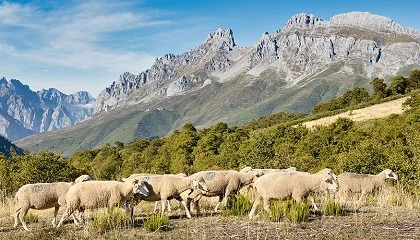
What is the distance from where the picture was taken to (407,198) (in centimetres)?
1728

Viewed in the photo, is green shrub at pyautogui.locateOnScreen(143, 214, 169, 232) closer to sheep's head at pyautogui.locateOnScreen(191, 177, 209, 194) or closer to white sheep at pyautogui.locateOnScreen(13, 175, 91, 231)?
sheep's head at pyautogui.locateOnScreen(191, 177, 209, 194)

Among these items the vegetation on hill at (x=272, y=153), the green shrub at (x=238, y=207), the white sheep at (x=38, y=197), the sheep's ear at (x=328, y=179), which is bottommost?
the green shrub at (x=238, y=207)

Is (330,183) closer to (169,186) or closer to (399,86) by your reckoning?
(169,186)

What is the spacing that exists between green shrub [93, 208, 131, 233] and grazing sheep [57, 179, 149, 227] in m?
0.80

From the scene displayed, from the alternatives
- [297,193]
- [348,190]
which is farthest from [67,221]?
[348,190]

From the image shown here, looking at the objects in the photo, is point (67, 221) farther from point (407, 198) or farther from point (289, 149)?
point (289, 149)

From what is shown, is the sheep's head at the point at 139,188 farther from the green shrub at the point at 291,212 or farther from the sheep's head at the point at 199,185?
the green shrub at the point at 291,212

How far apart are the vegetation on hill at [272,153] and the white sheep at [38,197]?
29.2ft

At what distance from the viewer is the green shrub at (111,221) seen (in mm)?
11945

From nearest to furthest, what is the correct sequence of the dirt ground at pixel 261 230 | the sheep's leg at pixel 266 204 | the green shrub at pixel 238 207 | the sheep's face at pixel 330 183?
the dirt ground at pixel 261 230
the sheep's leg at pixel 266 204
the green shrub at pixel 238 207
the sheep's face at pixel 330 183

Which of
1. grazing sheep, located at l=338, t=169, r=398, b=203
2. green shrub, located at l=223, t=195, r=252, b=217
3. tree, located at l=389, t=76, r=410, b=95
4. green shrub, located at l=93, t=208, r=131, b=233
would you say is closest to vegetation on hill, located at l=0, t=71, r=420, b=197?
tree, located at l=389, t=76, r=410, b=95

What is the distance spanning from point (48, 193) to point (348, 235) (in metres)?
10.1

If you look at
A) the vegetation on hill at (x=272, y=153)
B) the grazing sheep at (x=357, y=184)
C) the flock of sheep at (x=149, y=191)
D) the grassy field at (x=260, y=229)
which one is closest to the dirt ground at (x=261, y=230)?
the grassy field at (x=260, y=229)

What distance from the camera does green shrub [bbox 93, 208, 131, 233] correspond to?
11.9 metres
